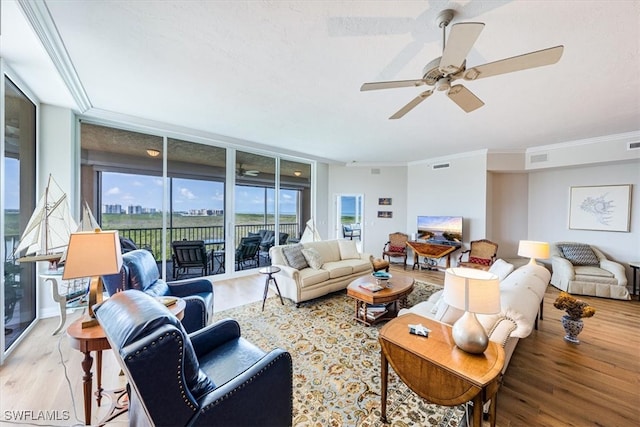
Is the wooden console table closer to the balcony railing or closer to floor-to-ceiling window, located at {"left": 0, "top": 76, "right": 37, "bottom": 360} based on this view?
the balcony railing

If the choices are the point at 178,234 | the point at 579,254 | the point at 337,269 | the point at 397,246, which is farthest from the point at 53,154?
the point at 579,254

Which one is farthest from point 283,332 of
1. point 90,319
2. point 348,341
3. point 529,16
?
point 529,16

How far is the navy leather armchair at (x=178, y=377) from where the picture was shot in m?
0.91

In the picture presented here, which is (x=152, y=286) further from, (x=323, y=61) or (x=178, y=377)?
(x=323, y=61)

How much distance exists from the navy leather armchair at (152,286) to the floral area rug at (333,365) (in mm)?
664

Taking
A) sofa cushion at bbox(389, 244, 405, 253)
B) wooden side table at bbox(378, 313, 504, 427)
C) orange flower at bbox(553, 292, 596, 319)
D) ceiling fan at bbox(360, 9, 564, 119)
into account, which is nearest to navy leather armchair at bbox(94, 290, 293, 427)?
wooden side table at bbox(378, 313, 504, 427)

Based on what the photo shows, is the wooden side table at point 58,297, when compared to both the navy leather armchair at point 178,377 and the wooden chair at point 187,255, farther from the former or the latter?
the navy leather armchair at point 178,377

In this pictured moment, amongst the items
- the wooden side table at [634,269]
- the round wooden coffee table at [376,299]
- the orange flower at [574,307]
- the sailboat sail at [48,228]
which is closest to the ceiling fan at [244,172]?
the sailboat sail at [48,228]

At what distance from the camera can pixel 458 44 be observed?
148 centimetres

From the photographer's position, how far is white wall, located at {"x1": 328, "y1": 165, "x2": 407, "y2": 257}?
270 inches

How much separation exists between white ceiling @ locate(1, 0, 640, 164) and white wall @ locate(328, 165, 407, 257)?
2.91 meters

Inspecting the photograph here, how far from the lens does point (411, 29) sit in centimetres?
187

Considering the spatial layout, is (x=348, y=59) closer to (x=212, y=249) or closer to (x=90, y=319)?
(x=90, y=319)

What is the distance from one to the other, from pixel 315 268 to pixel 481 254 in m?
3.73
